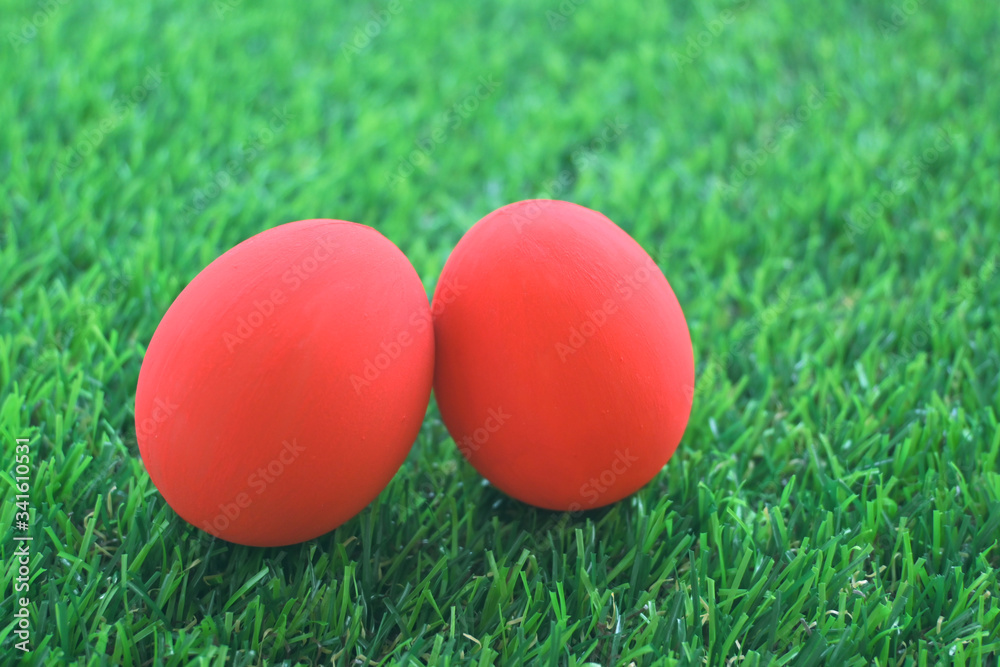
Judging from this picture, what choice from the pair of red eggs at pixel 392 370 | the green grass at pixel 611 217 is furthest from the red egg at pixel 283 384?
the green grass at pixel 611 217

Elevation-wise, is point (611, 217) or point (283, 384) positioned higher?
point (283, 384)

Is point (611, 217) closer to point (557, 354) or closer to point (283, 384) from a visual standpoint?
point (557, 354)

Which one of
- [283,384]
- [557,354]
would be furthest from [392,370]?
[557,354]

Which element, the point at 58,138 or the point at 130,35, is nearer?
the point at 58,138

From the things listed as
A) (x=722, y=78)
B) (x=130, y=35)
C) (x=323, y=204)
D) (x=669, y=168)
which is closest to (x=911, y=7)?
(x=722, y=78)

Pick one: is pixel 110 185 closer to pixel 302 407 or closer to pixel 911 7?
pixel 302 407

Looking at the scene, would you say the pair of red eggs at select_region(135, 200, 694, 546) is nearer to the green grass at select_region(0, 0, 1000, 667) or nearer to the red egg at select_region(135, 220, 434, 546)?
the red egg at select_region(135, 220, 434, 546)

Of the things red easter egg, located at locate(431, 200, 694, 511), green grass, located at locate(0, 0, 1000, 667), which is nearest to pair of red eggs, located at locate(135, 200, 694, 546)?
red easter egg, located at locate(431, 200, 694, 511)

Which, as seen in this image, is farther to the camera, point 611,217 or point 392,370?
point 611,217
